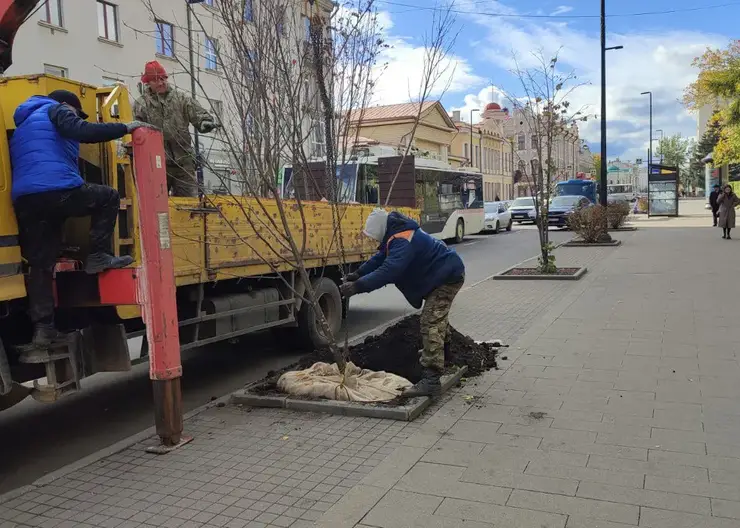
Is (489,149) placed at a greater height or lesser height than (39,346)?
greater

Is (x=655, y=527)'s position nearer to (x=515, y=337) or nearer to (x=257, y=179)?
(x=257, y=179)

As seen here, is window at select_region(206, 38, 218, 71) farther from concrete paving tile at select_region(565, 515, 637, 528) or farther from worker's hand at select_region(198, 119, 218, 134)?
Result: concrete paving tile at select_region(565, 515, 637, 528)

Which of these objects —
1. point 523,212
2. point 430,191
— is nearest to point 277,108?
point 430,191

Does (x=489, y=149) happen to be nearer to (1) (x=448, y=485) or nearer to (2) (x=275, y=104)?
(2) (x=275, y=104)

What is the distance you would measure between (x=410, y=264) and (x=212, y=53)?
240cm

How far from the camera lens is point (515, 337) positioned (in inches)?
301

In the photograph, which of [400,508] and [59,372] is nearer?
[400,508]

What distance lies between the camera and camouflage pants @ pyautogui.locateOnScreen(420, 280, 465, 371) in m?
5.36

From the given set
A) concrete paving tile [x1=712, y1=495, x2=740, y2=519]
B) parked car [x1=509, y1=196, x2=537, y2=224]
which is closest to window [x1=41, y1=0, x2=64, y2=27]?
concrete paving tile [x1=712, y1=495, x2=740, y2=519]

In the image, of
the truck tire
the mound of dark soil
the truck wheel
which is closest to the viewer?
the mound of dark soil

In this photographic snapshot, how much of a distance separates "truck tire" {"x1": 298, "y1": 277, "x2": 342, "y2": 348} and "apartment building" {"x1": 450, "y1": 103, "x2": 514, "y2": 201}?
190ft

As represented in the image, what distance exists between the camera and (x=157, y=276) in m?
4.27

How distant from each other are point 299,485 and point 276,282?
3.35 metres

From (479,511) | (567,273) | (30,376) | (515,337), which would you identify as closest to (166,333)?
(30,376)
